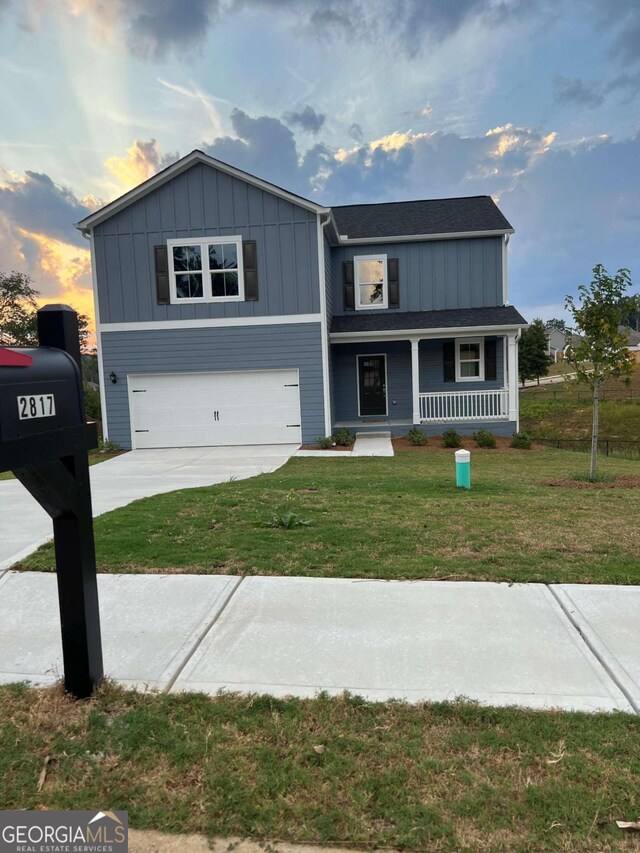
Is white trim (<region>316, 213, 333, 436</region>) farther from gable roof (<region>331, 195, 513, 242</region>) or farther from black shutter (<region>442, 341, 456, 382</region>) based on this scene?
black shutter (<region>442, 341, 456, 382</region>)

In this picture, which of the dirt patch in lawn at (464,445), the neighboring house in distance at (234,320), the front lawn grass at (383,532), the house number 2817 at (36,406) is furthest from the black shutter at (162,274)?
the house number 2817 at (36,406)

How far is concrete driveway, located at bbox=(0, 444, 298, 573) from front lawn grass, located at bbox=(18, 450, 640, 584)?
0.53 metres

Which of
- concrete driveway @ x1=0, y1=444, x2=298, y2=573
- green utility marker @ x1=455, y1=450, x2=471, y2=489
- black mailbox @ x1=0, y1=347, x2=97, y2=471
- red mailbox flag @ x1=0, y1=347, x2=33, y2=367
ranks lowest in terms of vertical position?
concrete driveway @ x1=0, y1=444, x2=298, y2=573

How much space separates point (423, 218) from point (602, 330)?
34.8 ft

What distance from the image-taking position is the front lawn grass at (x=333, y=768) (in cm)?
195

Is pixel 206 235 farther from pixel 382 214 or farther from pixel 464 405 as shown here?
pixel 464 405

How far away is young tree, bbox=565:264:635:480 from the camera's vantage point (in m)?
8.98

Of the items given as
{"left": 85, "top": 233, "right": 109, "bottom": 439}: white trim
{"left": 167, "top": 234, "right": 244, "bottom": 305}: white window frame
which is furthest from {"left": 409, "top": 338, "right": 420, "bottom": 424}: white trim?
{"left": 85, "top": 233, "right": 109, "bottom": 439}: white trim

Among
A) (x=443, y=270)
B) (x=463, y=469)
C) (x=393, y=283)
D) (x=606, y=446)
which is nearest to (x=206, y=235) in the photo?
(x=393, y=283)

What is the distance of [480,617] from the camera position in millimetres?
3662

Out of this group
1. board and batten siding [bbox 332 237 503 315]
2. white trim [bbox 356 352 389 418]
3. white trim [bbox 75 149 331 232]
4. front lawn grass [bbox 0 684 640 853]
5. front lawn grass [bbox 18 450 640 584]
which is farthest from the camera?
white trim [bbox 356 352 389 418]

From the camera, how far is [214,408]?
15.5 m

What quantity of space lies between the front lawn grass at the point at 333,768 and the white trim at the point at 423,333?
550 inches

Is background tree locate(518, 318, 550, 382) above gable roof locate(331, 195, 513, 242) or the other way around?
the other way around
